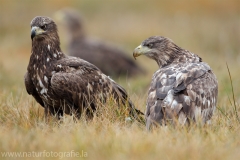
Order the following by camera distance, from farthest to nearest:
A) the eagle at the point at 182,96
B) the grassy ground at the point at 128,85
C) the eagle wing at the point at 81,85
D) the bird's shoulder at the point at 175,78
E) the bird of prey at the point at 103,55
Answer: the bird of prey at the point at 103,55
the eagle wing at the point at 81,85
the bird's shoulder at the point at 175,78
the eagle at the point at 182,96
the grassy ground at the point at 128,85

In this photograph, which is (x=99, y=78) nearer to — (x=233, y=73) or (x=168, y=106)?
(x=168, y=106)

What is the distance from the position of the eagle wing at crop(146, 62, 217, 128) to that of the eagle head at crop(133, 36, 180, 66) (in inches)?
31.5

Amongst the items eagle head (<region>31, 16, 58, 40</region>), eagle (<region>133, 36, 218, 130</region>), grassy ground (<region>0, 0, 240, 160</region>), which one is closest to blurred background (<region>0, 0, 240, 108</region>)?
grassy ground (<region>0, 0, 240, 160</region>)

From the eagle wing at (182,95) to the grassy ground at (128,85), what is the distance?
22 centimetres

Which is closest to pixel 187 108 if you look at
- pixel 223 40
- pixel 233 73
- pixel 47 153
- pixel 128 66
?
pixel 47 153

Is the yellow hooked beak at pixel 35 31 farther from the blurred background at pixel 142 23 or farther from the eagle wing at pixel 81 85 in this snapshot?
the blurred background at pixel 142 23

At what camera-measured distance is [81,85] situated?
6.84m

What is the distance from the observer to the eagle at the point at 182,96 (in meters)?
5.65

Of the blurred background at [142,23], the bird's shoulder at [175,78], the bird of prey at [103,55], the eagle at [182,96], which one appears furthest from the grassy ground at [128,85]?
the bird of prey at [103,55]

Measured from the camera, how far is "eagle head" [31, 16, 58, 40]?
22.8 feet

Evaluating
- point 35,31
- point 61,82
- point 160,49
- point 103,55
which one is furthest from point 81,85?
point 103,55

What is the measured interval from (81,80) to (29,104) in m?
0.72

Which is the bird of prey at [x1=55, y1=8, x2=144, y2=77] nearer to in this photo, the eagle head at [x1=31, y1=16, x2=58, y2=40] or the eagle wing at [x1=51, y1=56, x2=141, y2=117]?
the eagle head at [x1=31, y1=16, x2=58, y2=40]

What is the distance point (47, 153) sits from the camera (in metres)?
4.77
